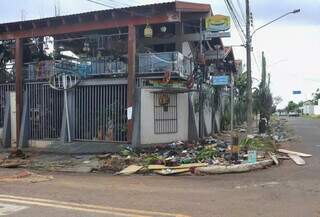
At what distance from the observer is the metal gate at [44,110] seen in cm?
2519

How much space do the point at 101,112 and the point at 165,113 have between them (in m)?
2.83

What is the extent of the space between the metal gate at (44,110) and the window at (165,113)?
4687 millimetres

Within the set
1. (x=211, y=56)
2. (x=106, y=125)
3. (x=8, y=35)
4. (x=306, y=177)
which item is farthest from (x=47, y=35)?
(x=306, y=177)

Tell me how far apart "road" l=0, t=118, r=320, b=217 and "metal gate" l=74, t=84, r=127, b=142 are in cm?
727

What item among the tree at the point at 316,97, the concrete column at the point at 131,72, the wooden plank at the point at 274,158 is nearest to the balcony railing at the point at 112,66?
the concrete column at the point at 131,72

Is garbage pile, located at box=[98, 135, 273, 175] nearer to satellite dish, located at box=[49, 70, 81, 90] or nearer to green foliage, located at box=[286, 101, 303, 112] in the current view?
satellite dish, located at box=[49, 70, 81, 90]

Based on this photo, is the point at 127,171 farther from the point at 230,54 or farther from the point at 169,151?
the point at 230,54

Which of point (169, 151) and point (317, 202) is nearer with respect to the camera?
point (317, 202)

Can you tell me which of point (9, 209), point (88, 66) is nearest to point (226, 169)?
point (9, 209)

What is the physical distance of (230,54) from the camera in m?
41.2

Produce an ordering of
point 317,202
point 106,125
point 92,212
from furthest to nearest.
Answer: point 106,125, point 317,202, point 92,212

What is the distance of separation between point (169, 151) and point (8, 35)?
1095 centimetres

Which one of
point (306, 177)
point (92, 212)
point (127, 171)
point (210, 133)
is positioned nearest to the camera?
point (92, 212)

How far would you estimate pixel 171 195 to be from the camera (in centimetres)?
1180
